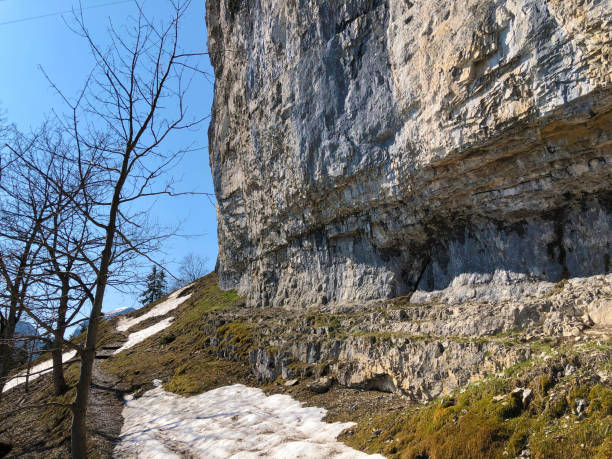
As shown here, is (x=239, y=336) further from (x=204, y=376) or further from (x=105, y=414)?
(x=105, y=414)

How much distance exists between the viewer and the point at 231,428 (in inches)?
336

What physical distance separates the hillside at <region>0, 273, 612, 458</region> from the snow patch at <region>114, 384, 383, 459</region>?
337 millimetres

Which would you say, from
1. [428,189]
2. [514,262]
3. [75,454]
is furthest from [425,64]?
[75,454]

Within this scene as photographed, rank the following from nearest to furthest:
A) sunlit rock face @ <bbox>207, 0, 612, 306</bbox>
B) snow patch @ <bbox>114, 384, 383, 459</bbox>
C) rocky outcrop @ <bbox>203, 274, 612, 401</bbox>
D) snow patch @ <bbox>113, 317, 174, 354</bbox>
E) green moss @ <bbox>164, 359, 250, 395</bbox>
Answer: rocky outcrop @ <bbox>203, 274, 612, 401</bbox> → snow patch @ <bbox>114, 384, 383, 459</bbox> → sunlit rock face @ <bbox>207, 0, 612, 306</bbox> → green moss @ <bbox>164, 359, 250, 395</bbox> → snow patch @ <bbox>113, 317, 174, 354</bbox>

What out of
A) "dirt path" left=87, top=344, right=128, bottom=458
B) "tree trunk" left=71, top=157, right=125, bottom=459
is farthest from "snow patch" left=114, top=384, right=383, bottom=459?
"tree trunk" left=71, top=157, right=125, bottom=459

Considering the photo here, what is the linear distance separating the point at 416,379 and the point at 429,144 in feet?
21.8

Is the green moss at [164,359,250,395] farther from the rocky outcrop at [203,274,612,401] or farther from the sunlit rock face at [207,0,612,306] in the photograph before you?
the sunlit rock face at [207,0,612,306]

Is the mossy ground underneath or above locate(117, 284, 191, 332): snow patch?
underneath

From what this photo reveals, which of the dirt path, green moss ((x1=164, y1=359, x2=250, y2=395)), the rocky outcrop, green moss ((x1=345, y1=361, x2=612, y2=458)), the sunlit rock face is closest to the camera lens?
green moss ((x1=345, y1=361, x2=612, y2=458))

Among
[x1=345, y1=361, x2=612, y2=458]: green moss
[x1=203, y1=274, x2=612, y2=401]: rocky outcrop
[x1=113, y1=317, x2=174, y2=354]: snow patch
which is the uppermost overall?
[x1=113, y1=317, x2=174, y2=354]: snow patch

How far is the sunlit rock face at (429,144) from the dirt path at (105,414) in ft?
28.6

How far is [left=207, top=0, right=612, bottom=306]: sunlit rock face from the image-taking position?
8055mm

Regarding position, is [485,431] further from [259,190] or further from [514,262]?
[259,190]

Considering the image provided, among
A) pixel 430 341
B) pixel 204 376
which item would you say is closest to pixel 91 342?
pixel 430 341
